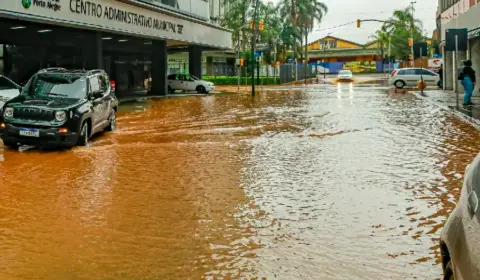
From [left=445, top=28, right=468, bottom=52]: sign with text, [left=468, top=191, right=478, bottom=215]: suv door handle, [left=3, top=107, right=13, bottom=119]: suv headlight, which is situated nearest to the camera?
[left=468, top=191, right=478, bottom=215]: suv door handle

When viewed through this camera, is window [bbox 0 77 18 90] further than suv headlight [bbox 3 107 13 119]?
Yes

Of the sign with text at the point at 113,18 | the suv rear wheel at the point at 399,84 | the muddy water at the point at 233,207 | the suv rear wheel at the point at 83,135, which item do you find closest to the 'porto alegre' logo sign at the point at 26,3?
the sign with text at the point at 113,18

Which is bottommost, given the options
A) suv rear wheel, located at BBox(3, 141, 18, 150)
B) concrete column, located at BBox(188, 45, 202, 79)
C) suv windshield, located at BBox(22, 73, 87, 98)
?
suv rear wheel, located at BBox(3, 141, 18, 150)

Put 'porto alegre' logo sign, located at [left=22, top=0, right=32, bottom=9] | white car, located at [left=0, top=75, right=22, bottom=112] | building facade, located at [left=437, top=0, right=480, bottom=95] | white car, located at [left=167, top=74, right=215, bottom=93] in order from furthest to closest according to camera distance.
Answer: white car, located at [left=167, top=74, right=215, bottom=93] < building facade, located at [left=437, top=0, right=480, bottom=95] < 'porto alegre' logo sign, located at [left=22, top=0, right=32, bottom=9] < white car, located at [left=0, top=75, right=22, bottom=112]

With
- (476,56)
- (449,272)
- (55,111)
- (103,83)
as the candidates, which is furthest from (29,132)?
(476,56)

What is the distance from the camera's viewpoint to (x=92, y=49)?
3020cm

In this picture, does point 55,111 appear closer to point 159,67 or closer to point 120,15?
point 120,15

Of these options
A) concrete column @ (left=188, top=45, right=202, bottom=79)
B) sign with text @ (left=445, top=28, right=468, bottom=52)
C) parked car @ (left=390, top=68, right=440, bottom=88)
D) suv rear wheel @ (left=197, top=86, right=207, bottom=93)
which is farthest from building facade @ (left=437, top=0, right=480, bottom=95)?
concrete column @ (left=188, top=45, right=202, bottom=79)

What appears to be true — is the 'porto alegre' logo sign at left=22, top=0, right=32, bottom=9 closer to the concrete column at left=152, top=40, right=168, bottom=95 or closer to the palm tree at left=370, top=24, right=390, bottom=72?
the concrete column at left=152, top=40, right=168, bottom=95

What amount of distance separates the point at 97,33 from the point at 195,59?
17.3 metres

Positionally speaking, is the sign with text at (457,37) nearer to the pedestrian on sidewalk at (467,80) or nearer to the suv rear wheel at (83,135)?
the pedestrian on sidewalk at (467,80)

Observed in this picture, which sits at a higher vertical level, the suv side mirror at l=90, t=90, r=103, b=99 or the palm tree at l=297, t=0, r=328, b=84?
the palm tree at l=297, t=0, r=328, b=84

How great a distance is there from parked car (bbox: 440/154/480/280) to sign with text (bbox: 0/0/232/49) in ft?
64.3

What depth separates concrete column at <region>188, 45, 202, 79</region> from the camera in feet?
152
